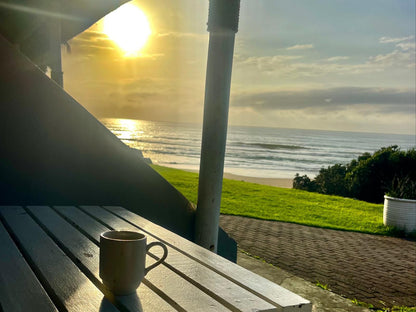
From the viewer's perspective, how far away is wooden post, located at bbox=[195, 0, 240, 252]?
2965mm

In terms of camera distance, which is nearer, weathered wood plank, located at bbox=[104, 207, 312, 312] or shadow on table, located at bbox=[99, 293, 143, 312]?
shadow on table, located at bbox=[99, 293, 143, 312]

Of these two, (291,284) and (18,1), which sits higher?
(18,1)

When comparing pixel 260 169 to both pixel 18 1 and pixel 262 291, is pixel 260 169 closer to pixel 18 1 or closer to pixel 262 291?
pixel 18 1

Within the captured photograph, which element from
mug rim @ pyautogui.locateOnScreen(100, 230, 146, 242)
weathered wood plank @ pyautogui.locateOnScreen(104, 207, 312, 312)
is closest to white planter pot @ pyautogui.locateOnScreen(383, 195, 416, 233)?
weathered wood plank @ pyautogui.locateOnScreen(104, 207, 312, 312)

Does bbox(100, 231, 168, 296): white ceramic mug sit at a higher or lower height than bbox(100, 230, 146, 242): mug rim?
lower

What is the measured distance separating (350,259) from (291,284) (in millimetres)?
1797

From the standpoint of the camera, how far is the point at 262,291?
1308 mm

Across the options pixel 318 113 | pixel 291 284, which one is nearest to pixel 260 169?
pixel 291 284

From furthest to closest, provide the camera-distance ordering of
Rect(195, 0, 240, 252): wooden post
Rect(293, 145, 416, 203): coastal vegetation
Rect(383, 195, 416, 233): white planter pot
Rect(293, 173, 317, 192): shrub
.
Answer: Rect(293, 173, 317, 192): shrub, Rect(293, 145, 416, 203): coastal vegetation, Rect(383, 195, 416, 233): white planter pot, Rect(195, 0, 240, 252): wooden post

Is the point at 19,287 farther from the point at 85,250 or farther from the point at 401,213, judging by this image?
the point at 401,213

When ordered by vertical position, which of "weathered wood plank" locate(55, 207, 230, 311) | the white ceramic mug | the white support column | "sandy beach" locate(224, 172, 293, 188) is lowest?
"sandy beach" locate(224, 172, 293, 188)

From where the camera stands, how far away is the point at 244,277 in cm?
143

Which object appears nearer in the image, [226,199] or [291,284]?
[291,284]

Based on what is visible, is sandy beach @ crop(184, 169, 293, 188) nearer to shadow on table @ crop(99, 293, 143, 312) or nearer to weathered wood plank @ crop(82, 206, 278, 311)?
weathered wood plank @ crop(82, 206, 278, 311)
